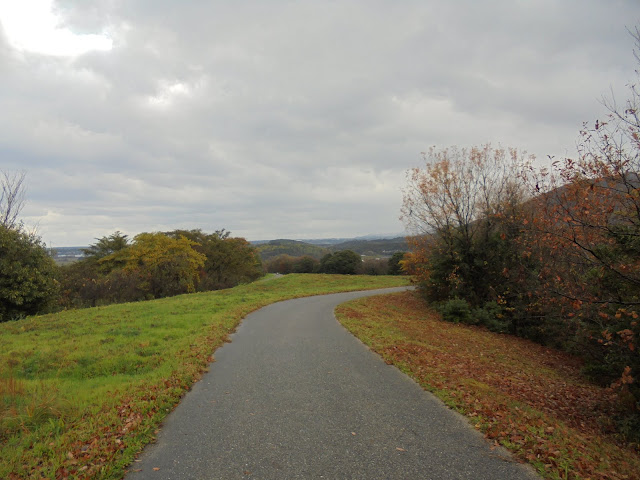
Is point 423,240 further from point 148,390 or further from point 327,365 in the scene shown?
point 148,390

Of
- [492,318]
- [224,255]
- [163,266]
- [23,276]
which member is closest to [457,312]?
[492,318]

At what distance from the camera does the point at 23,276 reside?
1806 centimetres

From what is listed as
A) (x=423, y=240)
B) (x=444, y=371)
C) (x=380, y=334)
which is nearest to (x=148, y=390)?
(x=444, y=371)

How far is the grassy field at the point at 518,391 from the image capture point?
3838mm

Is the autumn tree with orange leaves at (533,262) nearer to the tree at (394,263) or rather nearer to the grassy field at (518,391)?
the grassy field at (518,391)

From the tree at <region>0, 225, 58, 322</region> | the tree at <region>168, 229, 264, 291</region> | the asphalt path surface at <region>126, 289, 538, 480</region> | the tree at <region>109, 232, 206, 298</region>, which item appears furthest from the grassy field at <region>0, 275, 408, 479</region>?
the tree at <region>168, 229, 264, 291</region>

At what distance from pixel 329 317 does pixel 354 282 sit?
68.7 feet

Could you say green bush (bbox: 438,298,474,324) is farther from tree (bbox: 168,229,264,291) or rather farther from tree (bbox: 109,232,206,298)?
tree (bbox: 168,229,264,291)

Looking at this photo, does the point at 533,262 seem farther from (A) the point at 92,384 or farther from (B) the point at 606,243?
(A) the point at 92,384

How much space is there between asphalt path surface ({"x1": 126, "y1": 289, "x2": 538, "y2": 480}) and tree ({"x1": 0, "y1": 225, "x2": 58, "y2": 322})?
666 inches

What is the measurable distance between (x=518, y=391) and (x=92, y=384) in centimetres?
831

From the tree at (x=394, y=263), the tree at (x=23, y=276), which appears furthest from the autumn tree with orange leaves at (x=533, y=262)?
the tree at (x=394, y=263)

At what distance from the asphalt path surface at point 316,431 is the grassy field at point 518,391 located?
384 mm

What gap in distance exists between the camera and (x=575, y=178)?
6.50m
